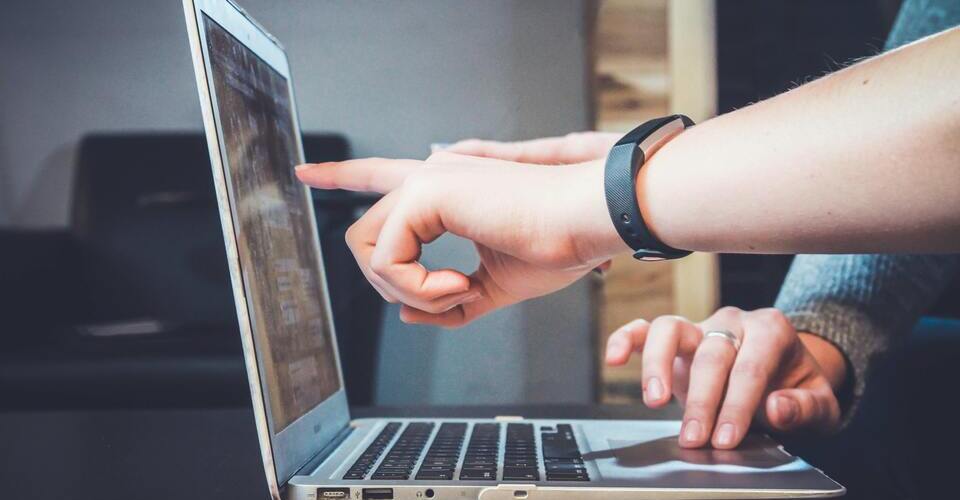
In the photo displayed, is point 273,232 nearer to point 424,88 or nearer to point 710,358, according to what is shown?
point 710,358

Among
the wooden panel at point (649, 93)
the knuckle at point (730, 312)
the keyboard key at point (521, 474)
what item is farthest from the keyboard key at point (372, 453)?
the wooden panel at point (649, 93)

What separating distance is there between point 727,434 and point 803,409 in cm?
12

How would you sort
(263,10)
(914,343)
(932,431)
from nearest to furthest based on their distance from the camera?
1. (932,431)
2. (914,343)
3. (263,10)

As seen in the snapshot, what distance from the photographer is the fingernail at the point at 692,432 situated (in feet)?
2.08

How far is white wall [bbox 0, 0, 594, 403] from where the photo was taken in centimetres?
134

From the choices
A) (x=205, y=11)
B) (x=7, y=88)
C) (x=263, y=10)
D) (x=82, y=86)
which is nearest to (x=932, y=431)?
(x=205, y=11)

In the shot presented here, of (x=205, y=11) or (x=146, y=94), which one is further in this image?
(x=146, y=94)

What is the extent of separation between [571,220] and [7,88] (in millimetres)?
1542

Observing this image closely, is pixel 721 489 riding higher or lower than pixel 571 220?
lower

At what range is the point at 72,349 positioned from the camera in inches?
53.4

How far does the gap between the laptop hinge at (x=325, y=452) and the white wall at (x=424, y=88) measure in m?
0.60

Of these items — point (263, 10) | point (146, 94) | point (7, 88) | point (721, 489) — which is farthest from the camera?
point (7, 88)

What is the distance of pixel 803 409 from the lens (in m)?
0.70

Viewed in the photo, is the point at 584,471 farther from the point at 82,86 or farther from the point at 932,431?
the point at 82,86
